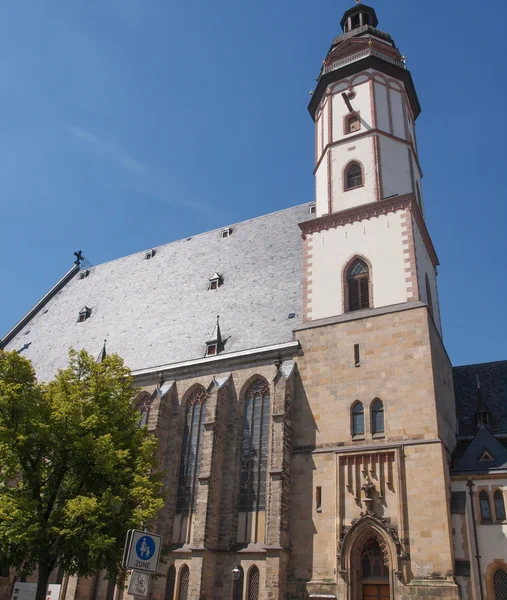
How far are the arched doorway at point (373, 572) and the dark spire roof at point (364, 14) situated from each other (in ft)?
81.6

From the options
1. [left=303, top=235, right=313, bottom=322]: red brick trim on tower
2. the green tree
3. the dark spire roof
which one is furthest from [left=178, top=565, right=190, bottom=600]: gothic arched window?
the dark spire roof

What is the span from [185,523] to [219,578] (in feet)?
8.48

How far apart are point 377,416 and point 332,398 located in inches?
65.9

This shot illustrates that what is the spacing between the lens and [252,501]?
65.0 feet

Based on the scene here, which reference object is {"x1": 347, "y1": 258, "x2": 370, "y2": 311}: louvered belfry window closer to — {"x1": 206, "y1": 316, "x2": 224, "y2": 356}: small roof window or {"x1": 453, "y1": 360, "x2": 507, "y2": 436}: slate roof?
{"x1": 206, "y1": 316, "x2": 224, "y2": 356}: small roof window

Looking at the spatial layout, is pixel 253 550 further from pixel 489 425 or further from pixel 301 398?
pixel 489 425

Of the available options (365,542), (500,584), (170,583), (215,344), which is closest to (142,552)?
(365,542)

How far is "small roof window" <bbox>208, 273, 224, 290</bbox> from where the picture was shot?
27500mm

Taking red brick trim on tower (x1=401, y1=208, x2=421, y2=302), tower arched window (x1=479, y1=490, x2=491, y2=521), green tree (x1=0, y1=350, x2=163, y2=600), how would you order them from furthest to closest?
red brick trim on tower (x1=401, y1=208, x2=421, y2=302) < tower arched window (x1=479, y1=490, x2=491, y2=521) < green tree (x1=0, y1=350, x2=163, y2=600)

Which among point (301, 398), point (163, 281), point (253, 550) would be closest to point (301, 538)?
point (253, 550)

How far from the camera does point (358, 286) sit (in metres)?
21.9

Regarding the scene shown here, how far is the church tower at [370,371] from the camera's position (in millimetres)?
16906

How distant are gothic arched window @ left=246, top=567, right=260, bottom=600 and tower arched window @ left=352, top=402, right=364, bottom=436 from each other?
520 centimetres

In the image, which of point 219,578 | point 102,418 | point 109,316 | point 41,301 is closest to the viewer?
point 102,418
